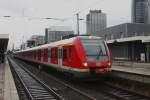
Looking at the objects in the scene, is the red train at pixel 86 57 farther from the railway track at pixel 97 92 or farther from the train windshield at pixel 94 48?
the railway track at pixel 97 92

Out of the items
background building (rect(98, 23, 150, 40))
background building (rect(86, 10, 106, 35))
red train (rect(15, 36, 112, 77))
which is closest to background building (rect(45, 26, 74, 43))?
background building (rect(98, 23, 150, 40))

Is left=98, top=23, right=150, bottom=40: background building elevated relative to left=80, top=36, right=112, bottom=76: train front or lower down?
elevated

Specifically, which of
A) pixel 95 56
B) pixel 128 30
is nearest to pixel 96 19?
pixel 128 30

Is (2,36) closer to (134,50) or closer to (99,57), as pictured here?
(99,57)

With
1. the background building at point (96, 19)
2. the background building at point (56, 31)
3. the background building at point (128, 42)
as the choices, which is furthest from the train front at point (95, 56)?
the background building at point (56, 31)

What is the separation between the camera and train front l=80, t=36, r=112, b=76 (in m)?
17.5

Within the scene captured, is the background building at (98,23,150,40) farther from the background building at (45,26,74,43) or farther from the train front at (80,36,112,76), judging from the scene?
the train front at (80,36,112,76)

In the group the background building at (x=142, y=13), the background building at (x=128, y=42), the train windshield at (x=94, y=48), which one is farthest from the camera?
the background building at (x=128, y=42)

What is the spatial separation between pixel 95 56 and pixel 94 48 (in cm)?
62

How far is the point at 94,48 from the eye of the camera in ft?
60.2

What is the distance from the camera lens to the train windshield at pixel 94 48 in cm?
1791

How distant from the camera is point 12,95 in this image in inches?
533

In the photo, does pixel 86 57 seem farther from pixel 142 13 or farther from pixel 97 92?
pixel 142 13

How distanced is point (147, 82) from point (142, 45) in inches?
1381
